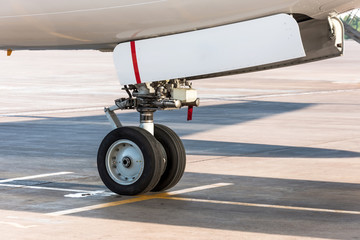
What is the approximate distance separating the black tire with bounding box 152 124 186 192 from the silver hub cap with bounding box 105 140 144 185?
0.50 m

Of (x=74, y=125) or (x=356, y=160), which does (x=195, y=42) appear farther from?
(x=74, y=125)

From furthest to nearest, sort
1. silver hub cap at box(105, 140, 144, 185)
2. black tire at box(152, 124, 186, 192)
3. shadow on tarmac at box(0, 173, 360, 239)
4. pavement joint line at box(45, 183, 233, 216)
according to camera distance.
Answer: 1. black tire at box(152, 124, 186, 192)
2. silver hub cap at box(105, 140, 144, 185)
3. pavement joint line at box(45, 183, 233, 216)
4. shadow on tarmac at box(0, 173, 360, 239)

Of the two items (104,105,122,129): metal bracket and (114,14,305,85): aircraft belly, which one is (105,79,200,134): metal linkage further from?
(114,14,305,85): aircraft belly

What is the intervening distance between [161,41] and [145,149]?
1.34 meters

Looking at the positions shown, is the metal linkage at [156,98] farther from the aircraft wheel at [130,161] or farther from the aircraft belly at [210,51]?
the aircraft belly at [210,51]

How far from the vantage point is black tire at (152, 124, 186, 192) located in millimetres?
10664

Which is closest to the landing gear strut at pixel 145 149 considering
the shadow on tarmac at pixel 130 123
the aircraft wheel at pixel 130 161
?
the aircraft wheel at pixel 130 161

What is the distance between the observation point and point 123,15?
9.45 meters

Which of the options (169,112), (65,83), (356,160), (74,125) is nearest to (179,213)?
(356,160)

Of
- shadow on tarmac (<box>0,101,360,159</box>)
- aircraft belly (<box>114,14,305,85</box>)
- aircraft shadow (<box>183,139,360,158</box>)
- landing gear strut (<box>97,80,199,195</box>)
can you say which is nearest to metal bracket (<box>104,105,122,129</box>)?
landing gear strut (<box>97,80,199,195</box>)

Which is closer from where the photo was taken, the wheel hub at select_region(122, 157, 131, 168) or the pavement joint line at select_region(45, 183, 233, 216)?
the pavement joint line at select_region(45, 183, 233, 216)

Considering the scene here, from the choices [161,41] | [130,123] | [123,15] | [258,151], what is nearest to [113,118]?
[161,41]

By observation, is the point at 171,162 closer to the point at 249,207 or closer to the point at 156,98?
the point at 156,98

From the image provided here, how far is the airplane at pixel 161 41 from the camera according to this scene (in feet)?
30.1
